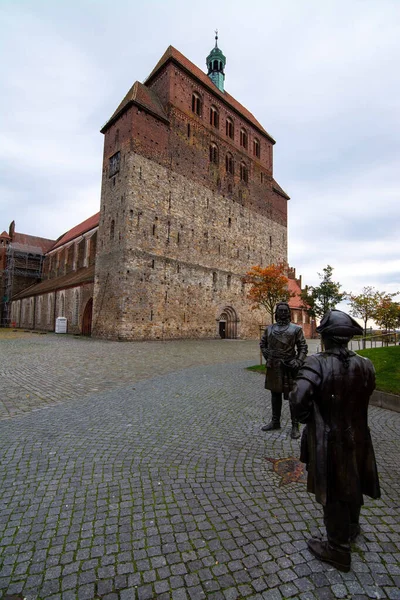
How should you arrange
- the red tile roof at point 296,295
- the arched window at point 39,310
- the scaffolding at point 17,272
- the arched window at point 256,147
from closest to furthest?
the arched window at point 256,147 → the arched window at point 39,310 → the red tile roof at point 296,295 → the scaffolding at point 17,272

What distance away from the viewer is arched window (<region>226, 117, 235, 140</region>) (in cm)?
3112

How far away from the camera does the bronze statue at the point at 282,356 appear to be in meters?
4.73

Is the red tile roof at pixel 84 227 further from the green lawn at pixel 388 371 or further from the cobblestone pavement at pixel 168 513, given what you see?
the cobblestone pavement at pixel 168 513

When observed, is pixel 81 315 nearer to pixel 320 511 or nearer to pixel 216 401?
pixel 216 401

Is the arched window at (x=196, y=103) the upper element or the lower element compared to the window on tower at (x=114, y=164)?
upper

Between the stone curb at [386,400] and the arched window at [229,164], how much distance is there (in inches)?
1114

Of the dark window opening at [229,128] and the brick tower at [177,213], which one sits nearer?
the brick tower at [177,213]

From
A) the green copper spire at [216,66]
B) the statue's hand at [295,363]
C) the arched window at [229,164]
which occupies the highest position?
the green copper spire at [216,66]

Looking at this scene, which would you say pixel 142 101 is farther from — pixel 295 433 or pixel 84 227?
pixel 295 433

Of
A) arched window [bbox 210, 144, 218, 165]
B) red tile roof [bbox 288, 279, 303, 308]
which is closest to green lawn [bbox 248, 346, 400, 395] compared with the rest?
arched window [bbox 210, 144, 218, 165]

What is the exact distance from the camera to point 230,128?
1248 inches

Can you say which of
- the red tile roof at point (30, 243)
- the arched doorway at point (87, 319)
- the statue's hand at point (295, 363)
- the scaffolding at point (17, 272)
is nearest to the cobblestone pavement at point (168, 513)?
the statue's hand at point (295, 363)

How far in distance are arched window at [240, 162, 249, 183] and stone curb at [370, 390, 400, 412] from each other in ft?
97.5

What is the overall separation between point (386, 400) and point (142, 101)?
83.5 ft
